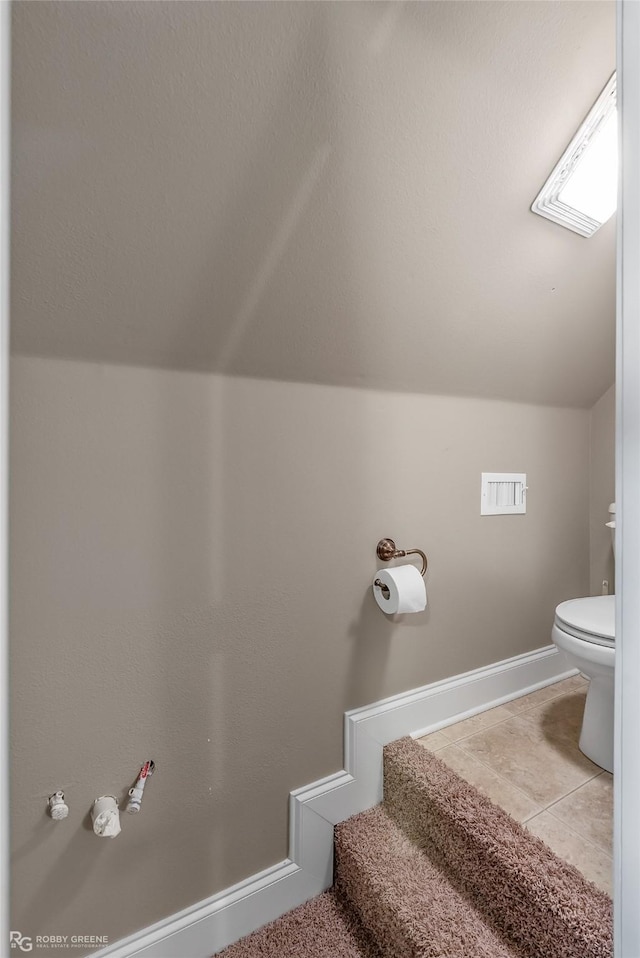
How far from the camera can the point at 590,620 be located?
1509 millimetres

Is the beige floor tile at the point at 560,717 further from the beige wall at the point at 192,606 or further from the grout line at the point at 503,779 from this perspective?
the beige wall at the point at 192,606

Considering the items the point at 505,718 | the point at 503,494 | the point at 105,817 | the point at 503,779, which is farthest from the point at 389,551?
the point at 105,817

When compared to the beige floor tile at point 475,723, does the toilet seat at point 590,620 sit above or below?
above

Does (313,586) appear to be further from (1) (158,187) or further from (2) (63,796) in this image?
(1) (158,187)

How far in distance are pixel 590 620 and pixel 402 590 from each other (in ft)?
2.15

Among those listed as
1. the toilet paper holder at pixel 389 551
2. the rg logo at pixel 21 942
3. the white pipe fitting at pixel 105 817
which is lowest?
the rg logo at pixel 21 942

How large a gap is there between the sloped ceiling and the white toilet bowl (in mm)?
1105

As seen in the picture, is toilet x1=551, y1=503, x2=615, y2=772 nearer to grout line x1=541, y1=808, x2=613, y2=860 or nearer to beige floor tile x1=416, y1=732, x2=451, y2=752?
grout line x1=541, y1=808, x2=613, y2=860

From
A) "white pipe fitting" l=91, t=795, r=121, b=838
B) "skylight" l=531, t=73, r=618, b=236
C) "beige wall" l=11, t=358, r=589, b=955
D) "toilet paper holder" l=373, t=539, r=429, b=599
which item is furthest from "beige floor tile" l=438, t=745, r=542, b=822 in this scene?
"skylight" l=531, t=73, r=618, b=236

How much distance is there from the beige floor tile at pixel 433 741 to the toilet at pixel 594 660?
0.48 metres

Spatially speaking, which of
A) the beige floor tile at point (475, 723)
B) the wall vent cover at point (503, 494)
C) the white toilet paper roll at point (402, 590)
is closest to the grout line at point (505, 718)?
the beige floor tile at point (475, 723)

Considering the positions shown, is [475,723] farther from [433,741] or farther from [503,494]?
[503,494]

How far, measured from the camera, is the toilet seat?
1417 mm

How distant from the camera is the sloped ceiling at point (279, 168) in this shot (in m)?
0.77
